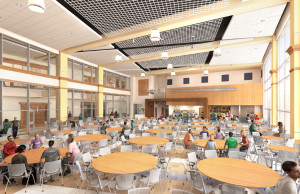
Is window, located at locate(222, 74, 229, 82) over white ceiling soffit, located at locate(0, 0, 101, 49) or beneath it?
beneath

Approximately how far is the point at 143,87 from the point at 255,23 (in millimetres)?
17392

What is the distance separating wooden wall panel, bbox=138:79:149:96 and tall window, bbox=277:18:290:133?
16.2 m

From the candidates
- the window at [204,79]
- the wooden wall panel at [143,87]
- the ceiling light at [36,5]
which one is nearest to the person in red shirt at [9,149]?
the ceiling light at [36,5]

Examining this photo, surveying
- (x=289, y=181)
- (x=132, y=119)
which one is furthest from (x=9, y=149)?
(x=132, y=119)

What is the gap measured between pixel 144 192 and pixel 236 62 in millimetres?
18630

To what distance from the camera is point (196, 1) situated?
695 centimetres

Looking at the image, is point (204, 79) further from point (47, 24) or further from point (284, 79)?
point (47, 24)

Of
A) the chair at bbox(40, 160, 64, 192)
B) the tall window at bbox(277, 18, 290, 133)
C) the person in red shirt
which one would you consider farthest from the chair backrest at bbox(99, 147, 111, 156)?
the tall window at bbox(277, 18, 290, 133)

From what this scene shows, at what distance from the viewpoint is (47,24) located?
8727 mm

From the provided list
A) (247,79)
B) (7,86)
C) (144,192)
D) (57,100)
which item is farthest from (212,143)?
(247,79)

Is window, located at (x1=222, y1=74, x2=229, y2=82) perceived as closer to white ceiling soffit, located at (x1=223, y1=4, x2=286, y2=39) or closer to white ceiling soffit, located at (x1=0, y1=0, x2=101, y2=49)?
white ceiling soffit, located at (x1=223, y1=4, x2=286, y2=39)

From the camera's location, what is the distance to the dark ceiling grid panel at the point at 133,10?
7.00 metres

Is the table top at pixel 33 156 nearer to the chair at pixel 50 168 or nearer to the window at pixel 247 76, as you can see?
the chair at pixel 50 168

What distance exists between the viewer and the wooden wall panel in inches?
971
